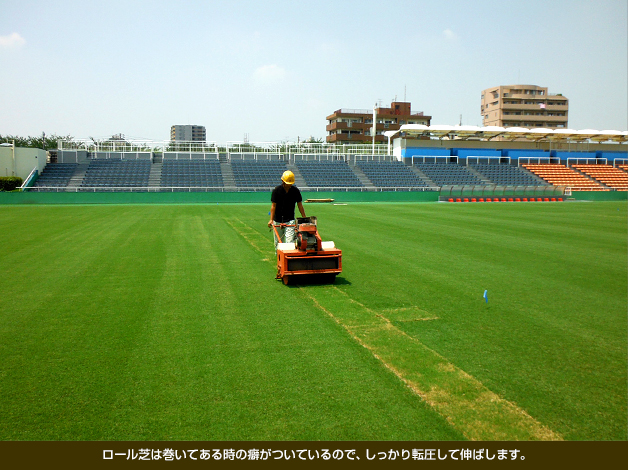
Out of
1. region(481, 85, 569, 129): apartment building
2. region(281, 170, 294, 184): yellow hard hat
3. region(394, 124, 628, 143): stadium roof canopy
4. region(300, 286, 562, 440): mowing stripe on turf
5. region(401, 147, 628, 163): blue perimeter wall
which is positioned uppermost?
region(481, 85, 569, 129): apartment building

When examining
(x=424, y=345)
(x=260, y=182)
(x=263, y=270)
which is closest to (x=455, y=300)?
(x=424, y=345)

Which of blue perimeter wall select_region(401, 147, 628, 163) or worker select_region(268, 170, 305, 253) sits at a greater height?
blue perimeter wall select_region(401, 147, 628, 163)

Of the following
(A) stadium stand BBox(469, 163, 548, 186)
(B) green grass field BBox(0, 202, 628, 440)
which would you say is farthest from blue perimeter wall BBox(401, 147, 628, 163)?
(B) green grass field BBox(0, 202, 628, 440)

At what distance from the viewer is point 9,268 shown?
10.6 m

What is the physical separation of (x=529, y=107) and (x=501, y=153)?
205ft

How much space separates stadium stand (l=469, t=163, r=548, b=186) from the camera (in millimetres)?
53562

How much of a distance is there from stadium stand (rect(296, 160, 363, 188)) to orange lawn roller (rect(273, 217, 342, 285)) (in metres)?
39.9

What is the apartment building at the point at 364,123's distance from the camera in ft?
333

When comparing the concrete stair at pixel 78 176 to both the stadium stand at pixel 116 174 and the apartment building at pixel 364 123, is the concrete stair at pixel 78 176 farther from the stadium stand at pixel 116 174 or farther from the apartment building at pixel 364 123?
the apartment building at pixel 364 123

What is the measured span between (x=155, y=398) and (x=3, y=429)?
1.20 metres

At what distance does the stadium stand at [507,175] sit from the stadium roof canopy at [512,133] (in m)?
4.56

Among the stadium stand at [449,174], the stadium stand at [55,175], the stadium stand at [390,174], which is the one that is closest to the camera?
the stadium stand at [55,175]

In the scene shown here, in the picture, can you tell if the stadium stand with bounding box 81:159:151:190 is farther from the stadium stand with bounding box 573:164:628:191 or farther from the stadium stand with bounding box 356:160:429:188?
the stadium stand with bounding box 573:164:628:191

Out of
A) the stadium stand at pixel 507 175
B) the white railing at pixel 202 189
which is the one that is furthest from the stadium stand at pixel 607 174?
the white railing at pixel 202 189
